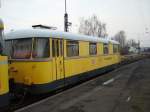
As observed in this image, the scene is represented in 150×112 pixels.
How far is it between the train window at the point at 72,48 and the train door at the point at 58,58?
0.89 meters

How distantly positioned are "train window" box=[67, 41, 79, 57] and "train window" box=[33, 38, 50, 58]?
79.2 inches

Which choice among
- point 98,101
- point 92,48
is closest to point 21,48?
point 98,101

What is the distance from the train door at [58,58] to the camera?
36.3 feet

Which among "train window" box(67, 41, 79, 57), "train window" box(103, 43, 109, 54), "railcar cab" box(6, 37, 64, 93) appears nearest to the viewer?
"railcar cab" box(6, 37, 64, 93)

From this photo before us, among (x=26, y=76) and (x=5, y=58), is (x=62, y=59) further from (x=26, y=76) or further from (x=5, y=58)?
(x=5, y=58)

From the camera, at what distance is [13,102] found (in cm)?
1038

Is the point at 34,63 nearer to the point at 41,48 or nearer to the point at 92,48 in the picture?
the point at 41,48

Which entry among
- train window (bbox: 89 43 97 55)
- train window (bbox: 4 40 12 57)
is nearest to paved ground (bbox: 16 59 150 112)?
train window (bbox: 4 40 12 57)

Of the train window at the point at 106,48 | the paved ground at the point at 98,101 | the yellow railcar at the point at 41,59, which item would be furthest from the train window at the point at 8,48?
the train window at the point at 106,48

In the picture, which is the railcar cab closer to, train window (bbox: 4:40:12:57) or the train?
train window (bbox: 4:40:12:57)

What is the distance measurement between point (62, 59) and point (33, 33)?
6.33ft

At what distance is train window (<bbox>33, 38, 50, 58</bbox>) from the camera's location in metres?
10.4

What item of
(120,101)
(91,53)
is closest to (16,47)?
(120,101)

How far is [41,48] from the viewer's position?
10547 mm
